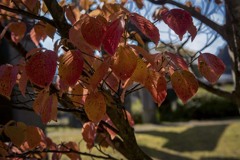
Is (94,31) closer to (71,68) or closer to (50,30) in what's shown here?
(71,68)

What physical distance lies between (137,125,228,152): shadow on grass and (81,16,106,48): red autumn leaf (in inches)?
236

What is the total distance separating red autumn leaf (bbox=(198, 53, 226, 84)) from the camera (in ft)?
3.48

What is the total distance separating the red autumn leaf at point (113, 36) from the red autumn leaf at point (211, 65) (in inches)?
11.9

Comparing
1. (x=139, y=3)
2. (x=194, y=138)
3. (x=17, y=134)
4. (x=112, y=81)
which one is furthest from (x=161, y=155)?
(x=112, y=81)

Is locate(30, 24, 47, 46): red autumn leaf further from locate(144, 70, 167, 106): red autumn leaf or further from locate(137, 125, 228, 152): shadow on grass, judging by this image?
locate(137, 125, 228, 152): shadow on grass

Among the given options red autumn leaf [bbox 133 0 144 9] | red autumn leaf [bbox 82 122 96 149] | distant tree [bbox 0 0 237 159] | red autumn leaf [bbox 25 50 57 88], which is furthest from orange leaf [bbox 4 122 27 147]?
red autumn leaf [bbox 133 0 144 9]

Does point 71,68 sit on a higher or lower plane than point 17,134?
higher

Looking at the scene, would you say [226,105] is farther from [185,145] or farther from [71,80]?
[71,80]

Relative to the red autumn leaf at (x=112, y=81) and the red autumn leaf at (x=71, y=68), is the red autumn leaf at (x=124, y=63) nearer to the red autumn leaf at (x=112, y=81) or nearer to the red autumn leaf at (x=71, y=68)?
the red autumn leaf at (x=71, y=68)

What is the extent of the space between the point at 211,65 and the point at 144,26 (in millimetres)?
231

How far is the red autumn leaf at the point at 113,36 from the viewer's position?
2.94 feet

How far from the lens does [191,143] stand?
7191 millimetres

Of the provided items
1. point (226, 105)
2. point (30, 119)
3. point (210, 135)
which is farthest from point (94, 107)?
point (226, 105)

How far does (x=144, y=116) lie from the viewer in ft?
39.5
